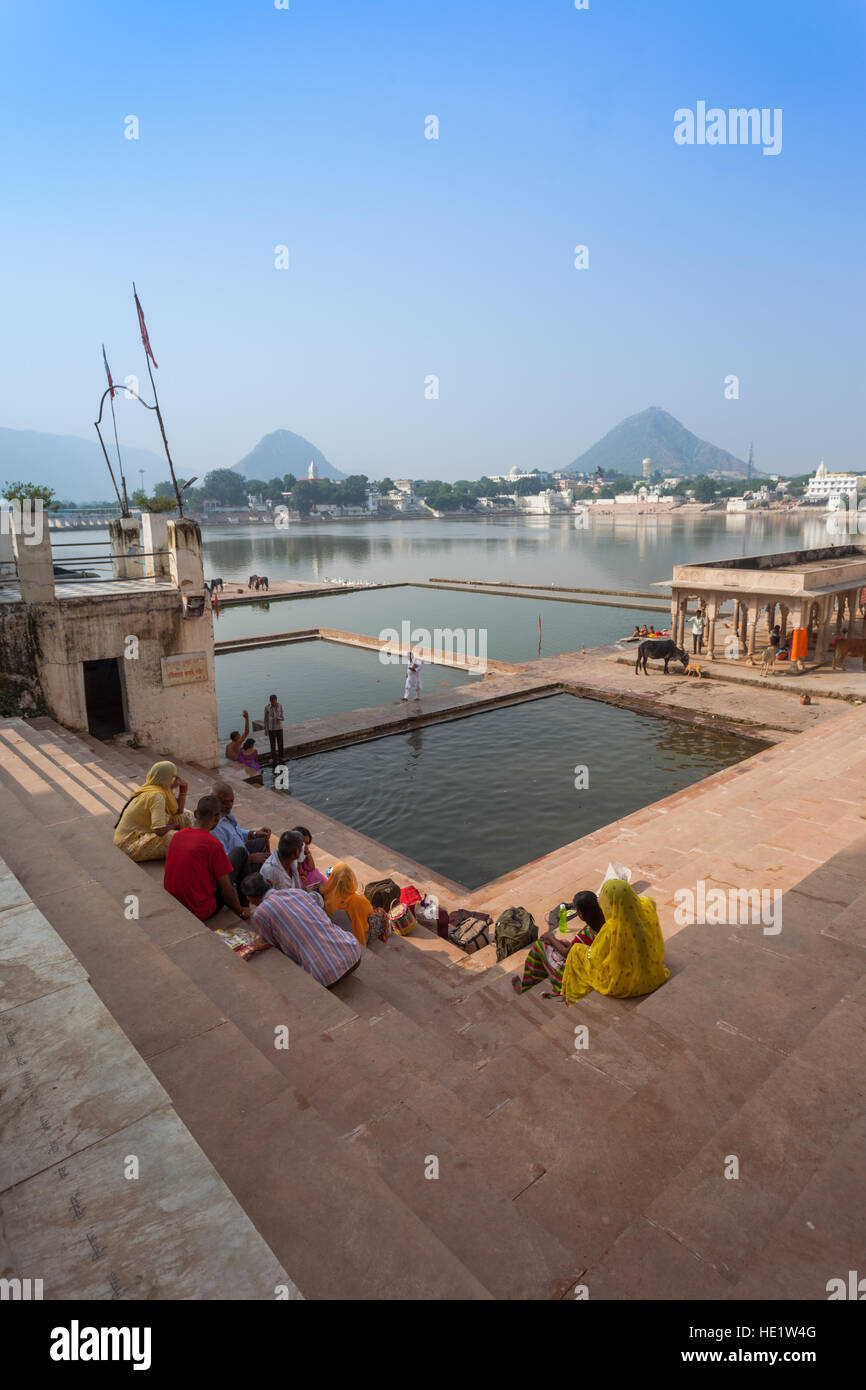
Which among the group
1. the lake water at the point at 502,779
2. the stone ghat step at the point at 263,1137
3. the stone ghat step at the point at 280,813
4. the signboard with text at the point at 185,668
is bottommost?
the lake water at the point at 502,779

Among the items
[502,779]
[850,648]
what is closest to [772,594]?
[850,648]

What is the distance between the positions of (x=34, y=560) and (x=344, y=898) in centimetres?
782

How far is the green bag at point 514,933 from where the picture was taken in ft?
21.0

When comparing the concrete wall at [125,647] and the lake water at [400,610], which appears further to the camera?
the lake water at [400,610]

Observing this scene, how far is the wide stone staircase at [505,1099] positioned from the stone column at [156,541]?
7.74 m

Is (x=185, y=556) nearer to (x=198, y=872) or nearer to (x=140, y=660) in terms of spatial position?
(x=140, y=660)

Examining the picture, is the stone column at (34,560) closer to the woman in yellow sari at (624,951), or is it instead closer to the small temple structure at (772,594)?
the woman in yellow sari at (624,951)

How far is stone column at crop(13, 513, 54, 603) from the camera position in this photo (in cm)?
1055

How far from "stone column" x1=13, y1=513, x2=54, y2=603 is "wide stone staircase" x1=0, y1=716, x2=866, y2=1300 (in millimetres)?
5453

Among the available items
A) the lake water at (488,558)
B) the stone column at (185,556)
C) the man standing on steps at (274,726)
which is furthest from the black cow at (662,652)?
the lake water at (488,558)

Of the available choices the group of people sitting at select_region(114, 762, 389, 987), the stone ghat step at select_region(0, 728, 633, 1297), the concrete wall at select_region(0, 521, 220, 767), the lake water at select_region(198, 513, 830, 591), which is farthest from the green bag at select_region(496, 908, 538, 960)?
the lake water at select_region(198, 513, 830, 591)

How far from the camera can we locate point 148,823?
622 cm
